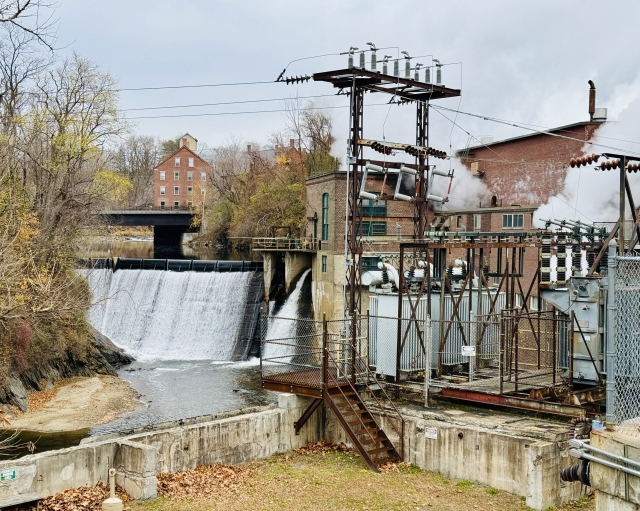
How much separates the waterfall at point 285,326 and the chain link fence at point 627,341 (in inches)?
1058

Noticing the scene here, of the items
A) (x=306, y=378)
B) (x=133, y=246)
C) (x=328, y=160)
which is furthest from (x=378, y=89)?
(x=133, y=246)

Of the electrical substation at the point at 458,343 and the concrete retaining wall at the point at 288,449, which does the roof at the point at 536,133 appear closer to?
the electrical substation at the point at 458,343

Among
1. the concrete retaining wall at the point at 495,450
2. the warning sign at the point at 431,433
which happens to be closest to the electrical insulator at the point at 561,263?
the concrete retaining wall at the point at 495,450

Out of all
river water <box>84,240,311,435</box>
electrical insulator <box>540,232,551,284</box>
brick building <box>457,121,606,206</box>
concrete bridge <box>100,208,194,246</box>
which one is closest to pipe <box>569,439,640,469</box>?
electrical insulator <box>540,232,551,284</box>

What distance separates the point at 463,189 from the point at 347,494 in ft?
90.0

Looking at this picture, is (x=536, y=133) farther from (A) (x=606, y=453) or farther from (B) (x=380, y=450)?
(A) (x=606, y=453)

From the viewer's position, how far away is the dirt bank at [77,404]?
2428 cm

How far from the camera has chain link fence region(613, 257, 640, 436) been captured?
823 centimetres

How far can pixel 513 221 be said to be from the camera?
114ft

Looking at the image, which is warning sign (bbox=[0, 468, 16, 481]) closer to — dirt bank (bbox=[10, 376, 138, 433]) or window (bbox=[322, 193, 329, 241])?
dirt bank (bbox=[10, 376, 138, 433])

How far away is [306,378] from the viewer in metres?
16.8

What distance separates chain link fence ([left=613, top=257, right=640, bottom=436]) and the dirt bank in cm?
1960

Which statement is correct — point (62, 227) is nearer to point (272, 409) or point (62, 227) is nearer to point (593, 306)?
point (272, 409)

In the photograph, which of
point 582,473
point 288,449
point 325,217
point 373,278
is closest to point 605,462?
point 582,473
